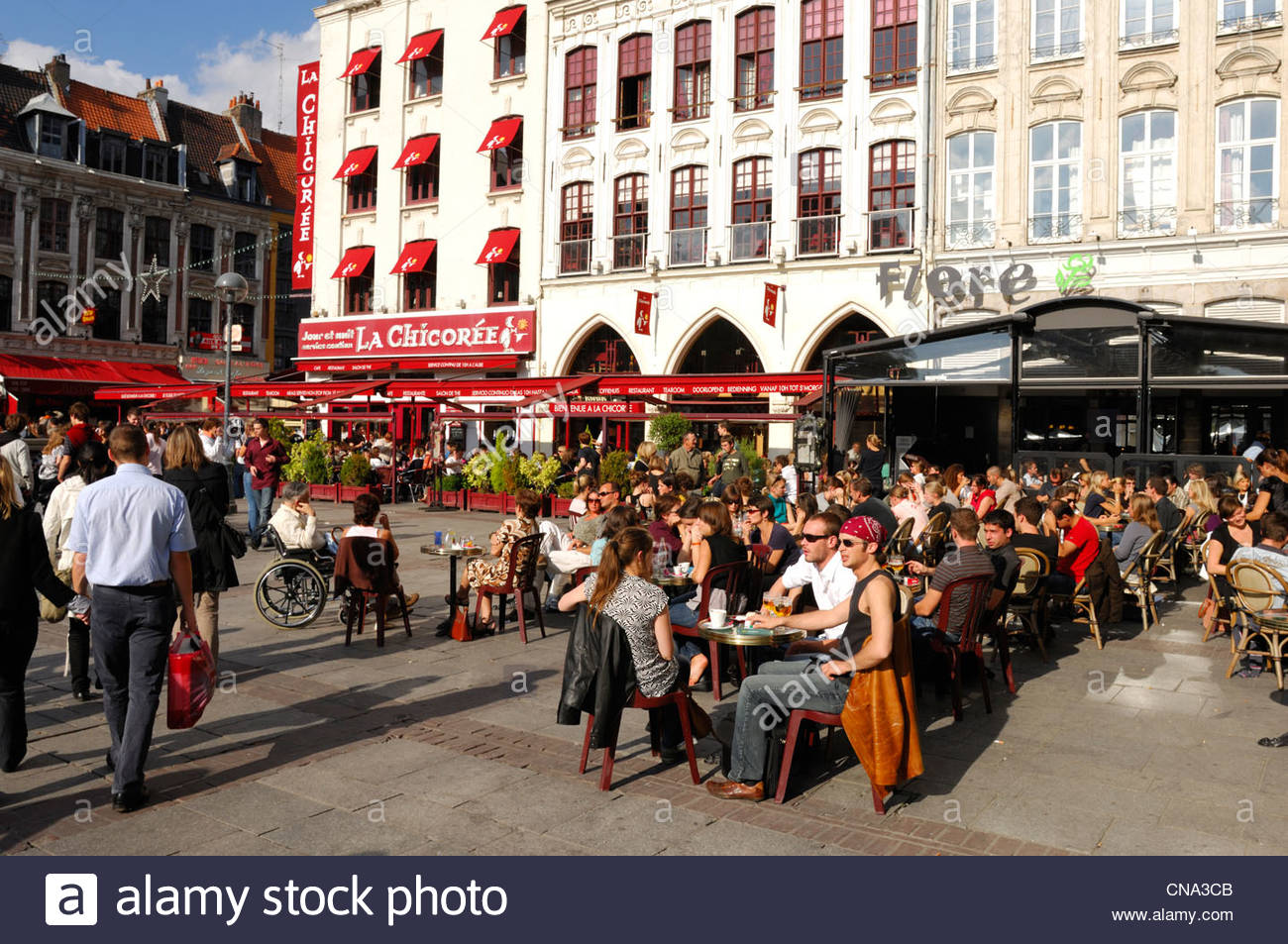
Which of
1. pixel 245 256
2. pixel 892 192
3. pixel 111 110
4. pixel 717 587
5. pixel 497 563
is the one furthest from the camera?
pixel 245 256

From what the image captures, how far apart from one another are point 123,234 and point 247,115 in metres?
10.3

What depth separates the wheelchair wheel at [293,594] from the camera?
9.71m

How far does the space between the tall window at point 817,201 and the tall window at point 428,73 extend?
1258 centimetres

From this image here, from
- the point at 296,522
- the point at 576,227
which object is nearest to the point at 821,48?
the point at 576,227

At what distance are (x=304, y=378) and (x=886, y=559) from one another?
2728cm

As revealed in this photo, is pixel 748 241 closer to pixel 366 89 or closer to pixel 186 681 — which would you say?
pixel 366 89

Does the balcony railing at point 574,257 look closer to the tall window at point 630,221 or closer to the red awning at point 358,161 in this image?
the tall window at point 630,221

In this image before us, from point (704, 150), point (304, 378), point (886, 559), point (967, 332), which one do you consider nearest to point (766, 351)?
point (704, 150)

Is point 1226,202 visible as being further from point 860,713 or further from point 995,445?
point 860,713

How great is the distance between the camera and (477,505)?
67.4ft

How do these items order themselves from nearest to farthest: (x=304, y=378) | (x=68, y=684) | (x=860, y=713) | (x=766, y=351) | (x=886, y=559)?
(x=860, y=713), (x=68, y=684), (x=886, y=559), (x=766, y=351), (x=304, y=378)

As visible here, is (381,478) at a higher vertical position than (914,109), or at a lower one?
lower

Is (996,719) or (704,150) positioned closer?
(996,719)

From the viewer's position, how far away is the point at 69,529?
22.9 ft
